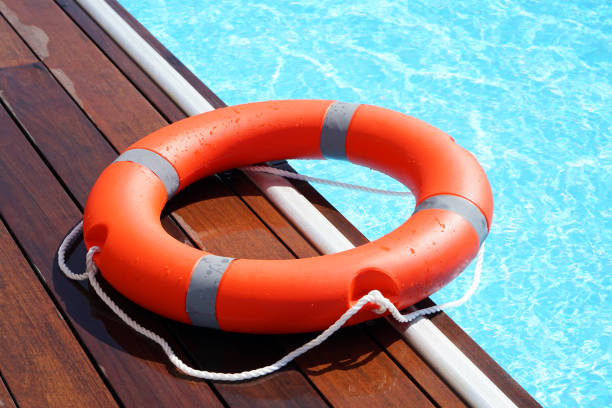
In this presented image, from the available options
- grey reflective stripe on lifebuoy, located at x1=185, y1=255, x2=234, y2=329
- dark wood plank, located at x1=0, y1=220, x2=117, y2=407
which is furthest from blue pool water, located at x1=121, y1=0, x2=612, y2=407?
dark wood plank, located at x1=0, y1=220, x2=117, y2=407

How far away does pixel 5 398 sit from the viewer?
5.46ft

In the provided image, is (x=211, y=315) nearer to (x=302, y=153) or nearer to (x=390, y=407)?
(x=390, y=407)

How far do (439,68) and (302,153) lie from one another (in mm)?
1900

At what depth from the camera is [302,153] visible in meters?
2.29

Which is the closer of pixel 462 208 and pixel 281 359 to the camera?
pixel 281 359

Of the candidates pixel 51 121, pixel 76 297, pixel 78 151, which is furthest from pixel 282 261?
pixel 51 121

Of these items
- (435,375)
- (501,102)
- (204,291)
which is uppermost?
(204,291)

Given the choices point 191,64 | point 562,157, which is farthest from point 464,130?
point 191,64

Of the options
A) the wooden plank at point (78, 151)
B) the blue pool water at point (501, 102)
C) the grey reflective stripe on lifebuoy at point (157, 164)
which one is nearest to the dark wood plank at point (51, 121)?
the wooden plank at point (78, 151)

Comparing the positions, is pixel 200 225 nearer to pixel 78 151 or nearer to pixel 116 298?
pixel 116 298

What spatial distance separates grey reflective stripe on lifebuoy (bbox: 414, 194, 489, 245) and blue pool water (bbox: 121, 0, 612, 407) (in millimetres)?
919

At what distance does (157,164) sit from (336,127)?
1.77 ft

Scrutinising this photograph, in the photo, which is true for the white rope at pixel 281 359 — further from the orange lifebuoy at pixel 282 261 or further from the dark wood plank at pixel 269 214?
the dark wood plank at pixel 269 214

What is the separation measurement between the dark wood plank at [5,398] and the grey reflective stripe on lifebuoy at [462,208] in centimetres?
109
